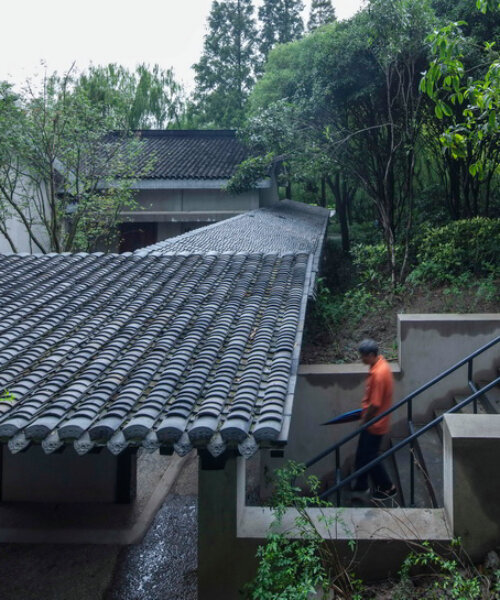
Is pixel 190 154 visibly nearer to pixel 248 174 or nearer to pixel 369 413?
pixel 248 174

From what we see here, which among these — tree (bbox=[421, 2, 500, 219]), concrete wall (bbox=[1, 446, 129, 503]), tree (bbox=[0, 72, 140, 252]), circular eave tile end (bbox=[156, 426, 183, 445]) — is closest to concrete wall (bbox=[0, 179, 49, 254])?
tree (bbox=[0, 72, 140, 252])

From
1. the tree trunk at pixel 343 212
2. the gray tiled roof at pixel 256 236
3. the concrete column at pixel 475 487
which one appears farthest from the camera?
the tree trunk at pixel 343 212

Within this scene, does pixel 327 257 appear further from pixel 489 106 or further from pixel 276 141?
pixel 489 106

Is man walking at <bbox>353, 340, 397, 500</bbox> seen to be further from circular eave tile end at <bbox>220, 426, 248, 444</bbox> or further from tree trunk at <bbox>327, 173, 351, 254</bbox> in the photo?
tree trunk at <bbox>327, 173, 351, 254</bbox>

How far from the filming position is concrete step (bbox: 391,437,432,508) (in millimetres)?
6114

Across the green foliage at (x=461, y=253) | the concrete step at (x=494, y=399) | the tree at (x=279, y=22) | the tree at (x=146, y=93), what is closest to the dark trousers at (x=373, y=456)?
the concrete step at (x=494, y=399)

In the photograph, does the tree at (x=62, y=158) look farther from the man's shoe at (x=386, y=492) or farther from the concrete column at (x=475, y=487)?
the concrete column at (x=475, y=487)

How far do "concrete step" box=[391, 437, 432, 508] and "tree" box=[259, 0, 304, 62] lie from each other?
32.3 m

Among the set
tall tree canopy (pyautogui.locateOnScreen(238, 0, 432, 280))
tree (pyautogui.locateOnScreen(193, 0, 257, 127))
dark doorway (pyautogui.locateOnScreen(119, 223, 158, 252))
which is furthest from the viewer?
tree (pyautogui.locateOnScreen(193, 0, 257, 127))

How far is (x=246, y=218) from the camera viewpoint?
17.1 metres

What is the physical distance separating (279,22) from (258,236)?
85.6 ft

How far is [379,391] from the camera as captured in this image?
6.16 m

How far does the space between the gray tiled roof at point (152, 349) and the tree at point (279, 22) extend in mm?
29909

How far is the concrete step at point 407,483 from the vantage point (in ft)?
20.1
